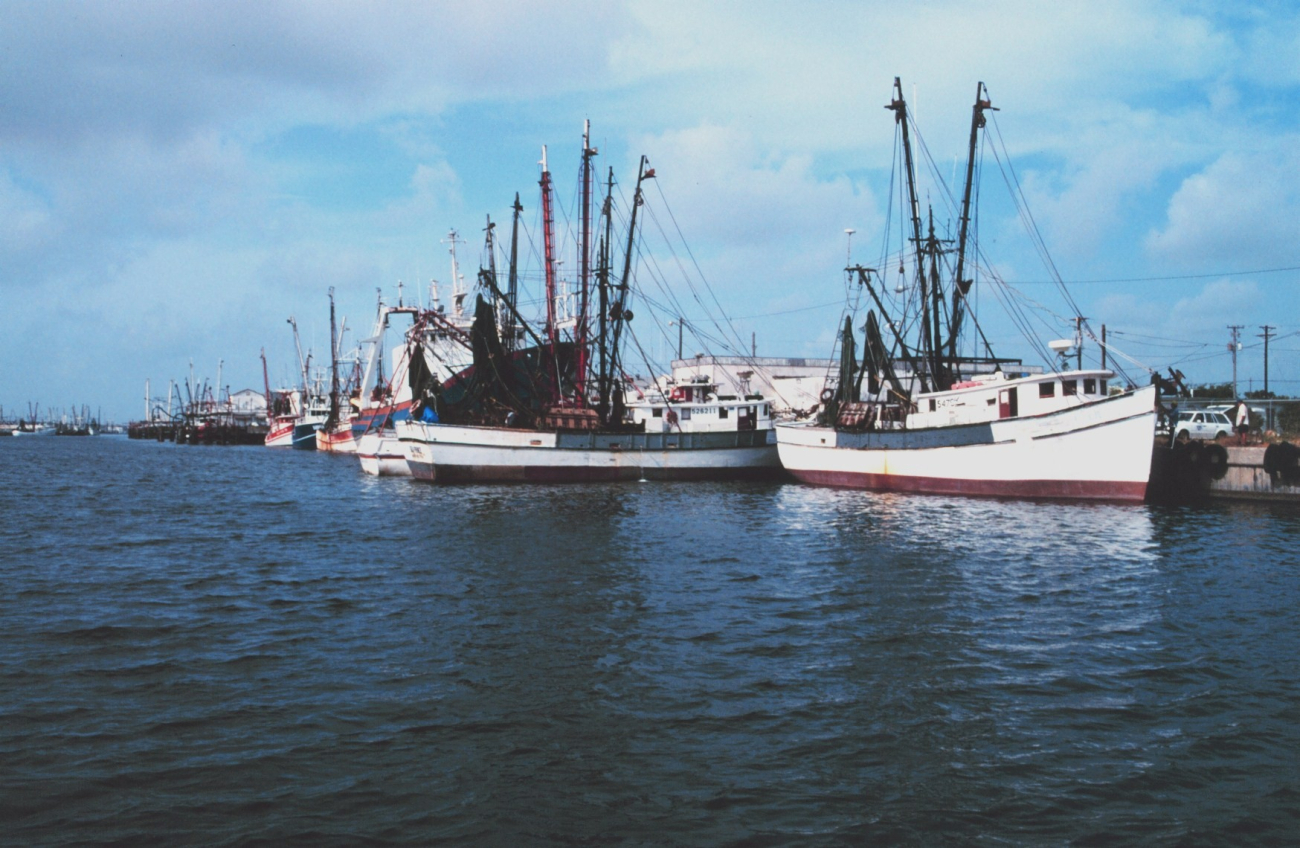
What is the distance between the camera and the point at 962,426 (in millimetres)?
36906

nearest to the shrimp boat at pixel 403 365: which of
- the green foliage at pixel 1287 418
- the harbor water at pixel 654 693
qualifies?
the harbor water at pixel 654 693

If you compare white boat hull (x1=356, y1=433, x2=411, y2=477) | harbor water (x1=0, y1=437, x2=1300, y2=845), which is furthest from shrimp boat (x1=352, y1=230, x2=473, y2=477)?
harbor water (x1=0, y1=437, x2=1300, y2=845)

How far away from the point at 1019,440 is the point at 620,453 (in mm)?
19328

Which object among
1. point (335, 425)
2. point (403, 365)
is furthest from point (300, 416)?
point (403, 365)

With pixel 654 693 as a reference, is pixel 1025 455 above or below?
above

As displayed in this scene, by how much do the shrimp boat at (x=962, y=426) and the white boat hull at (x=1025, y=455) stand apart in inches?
1.5

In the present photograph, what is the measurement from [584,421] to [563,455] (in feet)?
7.74

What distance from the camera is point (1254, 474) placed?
33812 millimetres

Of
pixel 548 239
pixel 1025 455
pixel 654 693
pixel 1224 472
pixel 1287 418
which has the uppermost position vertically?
pixel 548 239

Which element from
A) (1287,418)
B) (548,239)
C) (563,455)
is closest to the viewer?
(1287,418)

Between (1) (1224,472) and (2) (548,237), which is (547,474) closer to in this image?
(2) (548,237)

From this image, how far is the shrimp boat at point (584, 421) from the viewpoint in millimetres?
46031

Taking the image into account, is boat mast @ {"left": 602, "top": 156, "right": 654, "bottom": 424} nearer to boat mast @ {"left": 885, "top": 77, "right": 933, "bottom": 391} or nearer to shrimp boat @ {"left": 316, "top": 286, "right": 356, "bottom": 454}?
boat mast @ {"left": 885, "top": 77, "right": 933, "bottom": 391}

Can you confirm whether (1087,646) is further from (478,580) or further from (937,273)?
(937,273)
